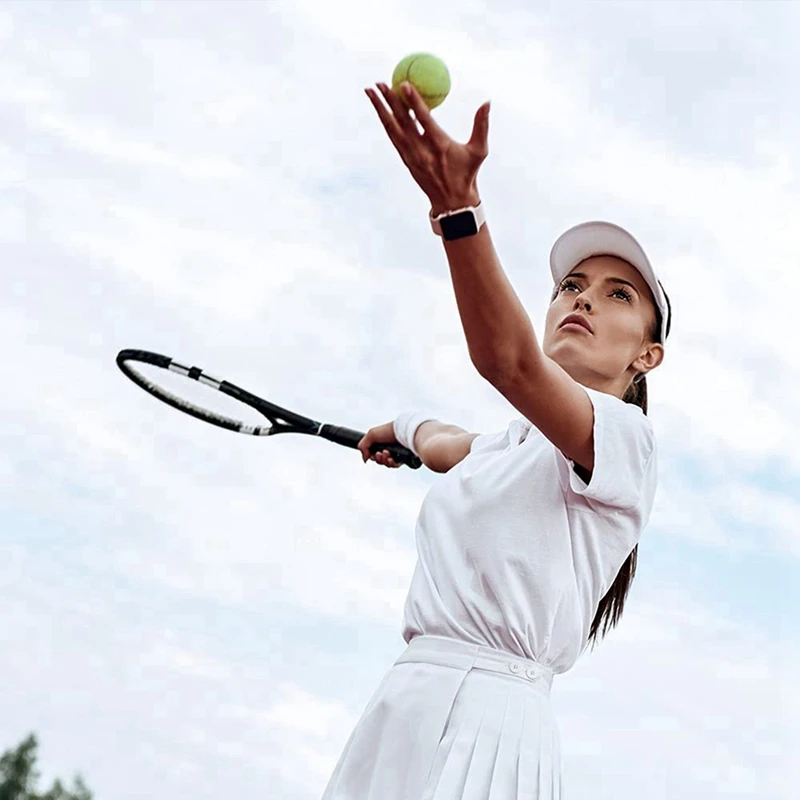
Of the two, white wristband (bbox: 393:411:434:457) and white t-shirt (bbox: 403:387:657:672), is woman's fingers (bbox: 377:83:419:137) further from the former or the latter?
white wristband (bbox: 393:411:434:457)

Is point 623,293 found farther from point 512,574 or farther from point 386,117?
point 386,117

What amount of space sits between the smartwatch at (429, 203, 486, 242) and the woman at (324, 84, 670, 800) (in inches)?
6.2

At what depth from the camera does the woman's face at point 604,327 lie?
4.72 metres

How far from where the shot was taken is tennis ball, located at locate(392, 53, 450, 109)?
13.3ft

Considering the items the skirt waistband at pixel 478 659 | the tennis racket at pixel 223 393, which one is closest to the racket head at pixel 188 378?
the tennis racket at pixel 223 393

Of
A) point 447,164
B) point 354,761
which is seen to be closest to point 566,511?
point 354,761

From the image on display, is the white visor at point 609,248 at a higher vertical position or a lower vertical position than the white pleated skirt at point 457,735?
higher

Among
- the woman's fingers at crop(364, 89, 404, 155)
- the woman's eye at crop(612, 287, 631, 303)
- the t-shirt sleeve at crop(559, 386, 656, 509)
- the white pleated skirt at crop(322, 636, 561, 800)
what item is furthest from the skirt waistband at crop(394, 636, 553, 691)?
the woman's fingers at crop(364, 89, 404, 155)

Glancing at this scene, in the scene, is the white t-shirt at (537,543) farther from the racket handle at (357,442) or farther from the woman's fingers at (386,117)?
the racket handle at (357,442)

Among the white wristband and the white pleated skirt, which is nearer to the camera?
the white pleated skirt

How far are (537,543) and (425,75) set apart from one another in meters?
1.49

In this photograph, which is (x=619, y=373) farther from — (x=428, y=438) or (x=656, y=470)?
(x=428, y=438)

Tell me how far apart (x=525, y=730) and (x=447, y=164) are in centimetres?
181

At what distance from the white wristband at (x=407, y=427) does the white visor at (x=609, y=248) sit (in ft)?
3.73
